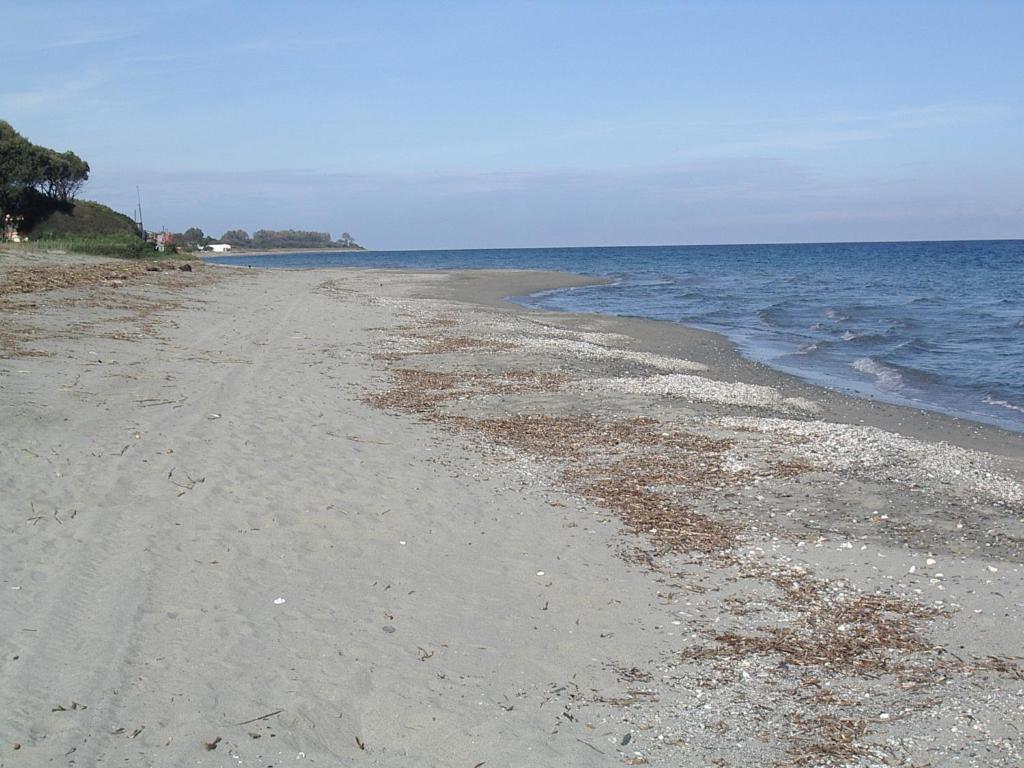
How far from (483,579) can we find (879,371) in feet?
53.0

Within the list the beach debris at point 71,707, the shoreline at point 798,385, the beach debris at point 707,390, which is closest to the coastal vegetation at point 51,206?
the shoreline at point 798,385

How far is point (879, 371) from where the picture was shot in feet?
65.3

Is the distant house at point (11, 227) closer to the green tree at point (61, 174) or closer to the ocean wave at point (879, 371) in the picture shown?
the green tree at point (61, 174)

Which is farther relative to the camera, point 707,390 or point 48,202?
point 48,202

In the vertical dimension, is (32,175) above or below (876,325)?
above

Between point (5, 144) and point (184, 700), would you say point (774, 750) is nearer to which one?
point (184, 700)

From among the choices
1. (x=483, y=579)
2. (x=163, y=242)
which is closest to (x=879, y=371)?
(x=483, y=579)

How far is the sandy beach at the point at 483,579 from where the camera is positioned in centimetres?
433

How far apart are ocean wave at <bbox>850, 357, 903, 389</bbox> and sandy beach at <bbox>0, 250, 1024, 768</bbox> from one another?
17.0 ft

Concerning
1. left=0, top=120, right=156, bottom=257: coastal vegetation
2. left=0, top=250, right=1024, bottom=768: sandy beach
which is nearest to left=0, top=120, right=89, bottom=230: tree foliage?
left=0, top=120, right=156, bottom=257: coastal vegetation

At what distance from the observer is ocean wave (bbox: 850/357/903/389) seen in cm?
1836

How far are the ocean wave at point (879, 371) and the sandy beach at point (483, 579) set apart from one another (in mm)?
5182

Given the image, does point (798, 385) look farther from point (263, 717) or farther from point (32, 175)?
point (32, 175)

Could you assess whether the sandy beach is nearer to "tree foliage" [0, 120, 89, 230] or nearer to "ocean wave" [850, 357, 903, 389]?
"ocean wave" [850, 357, 903, 389]
